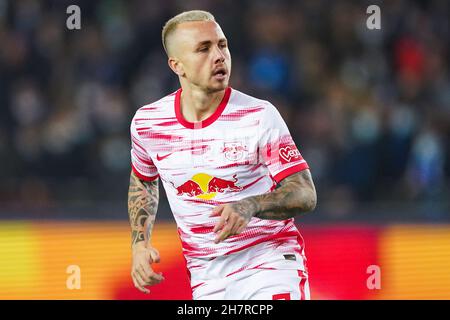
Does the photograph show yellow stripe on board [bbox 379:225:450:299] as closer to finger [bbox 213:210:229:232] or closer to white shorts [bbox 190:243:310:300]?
white shorts [bbox 190:243:310:300]

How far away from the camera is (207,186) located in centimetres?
588

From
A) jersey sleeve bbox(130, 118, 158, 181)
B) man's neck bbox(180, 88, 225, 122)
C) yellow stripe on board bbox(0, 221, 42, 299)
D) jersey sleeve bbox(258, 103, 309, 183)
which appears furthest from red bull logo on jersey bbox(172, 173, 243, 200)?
yellow stripe on board bbox(0, 221, 42, 299)

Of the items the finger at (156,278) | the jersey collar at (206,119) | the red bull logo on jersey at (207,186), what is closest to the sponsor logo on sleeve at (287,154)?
the red bull logo on jersey at (207,186)

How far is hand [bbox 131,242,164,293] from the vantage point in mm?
5645

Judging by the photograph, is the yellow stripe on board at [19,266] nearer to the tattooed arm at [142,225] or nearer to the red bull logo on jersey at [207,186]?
the tattooed arm at [142,225]

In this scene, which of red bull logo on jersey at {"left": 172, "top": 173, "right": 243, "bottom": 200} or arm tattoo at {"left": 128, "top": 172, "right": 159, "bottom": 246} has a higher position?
red bull logo on jersey at {"left": 172, "top": 173, "right": 243, "bottom": 200}

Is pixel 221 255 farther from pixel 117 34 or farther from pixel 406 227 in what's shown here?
pixel 117 34

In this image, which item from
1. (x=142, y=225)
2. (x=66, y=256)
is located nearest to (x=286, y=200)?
(x=142, y=225)

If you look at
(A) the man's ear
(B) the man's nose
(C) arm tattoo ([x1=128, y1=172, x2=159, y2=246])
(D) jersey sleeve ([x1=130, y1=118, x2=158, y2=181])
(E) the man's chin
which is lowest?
(C) arm tattoo ([x1=128, y1=172, x2=159, y2=246])

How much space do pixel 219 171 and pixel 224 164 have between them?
0.16 ft

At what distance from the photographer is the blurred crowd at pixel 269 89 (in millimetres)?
10984

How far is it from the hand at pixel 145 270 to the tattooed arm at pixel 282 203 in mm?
518

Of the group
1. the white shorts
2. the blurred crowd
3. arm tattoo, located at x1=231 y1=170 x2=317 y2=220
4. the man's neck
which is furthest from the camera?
the blurred crowd

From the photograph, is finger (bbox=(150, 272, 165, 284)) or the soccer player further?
the soccer player
